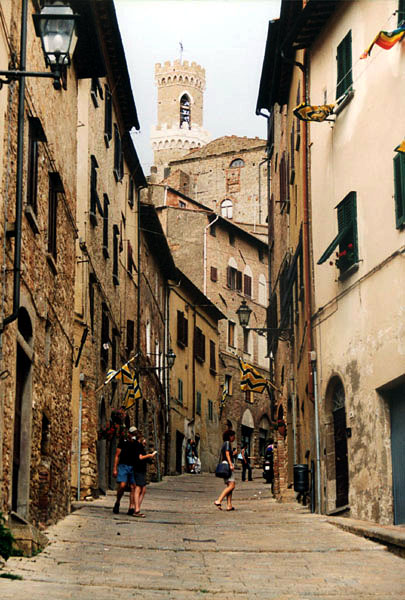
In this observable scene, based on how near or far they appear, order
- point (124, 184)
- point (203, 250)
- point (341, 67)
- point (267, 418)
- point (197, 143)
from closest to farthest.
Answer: point (341, 67) < point (124, 184) < point (203, 250) < point (267, 418) < point (197, 143)

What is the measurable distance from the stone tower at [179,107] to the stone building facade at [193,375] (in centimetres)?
4716

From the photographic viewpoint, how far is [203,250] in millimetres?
51250

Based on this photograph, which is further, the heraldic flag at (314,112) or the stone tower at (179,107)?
the stone tower at (179,107)

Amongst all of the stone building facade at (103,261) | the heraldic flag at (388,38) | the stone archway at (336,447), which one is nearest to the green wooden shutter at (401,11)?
the heraldic flag at (388,38)

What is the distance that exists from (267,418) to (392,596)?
48396 mm

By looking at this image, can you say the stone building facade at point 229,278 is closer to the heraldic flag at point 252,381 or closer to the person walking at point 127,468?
the heraldic flag at point 252,381

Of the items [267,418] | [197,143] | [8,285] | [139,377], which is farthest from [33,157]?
[197,143]

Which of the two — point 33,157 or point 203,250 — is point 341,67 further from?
Result: point 203,250

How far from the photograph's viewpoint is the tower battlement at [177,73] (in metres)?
101

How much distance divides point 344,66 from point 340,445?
6478mm

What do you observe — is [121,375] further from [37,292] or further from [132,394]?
[37,292]

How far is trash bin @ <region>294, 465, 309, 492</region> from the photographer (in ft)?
61.6

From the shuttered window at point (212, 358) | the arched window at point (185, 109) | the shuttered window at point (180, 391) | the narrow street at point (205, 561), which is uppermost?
the arched window at point (185, 109)

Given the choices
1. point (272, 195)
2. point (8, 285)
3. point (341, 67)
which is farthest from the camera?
point (272, 195)
